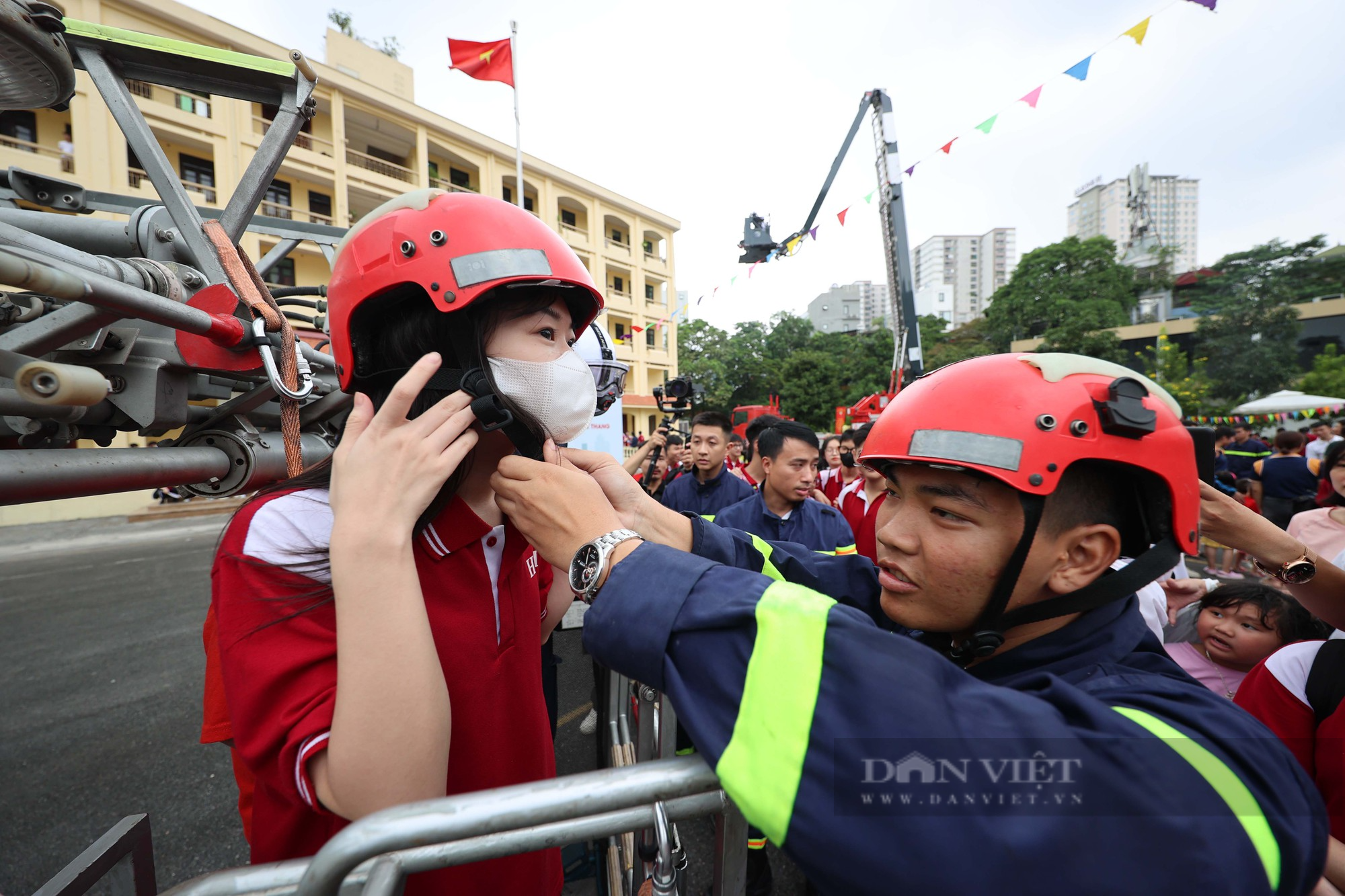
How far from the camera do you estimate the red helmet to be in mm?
1201

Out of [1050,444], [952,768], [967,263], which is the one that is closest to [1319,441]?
[1050,444]

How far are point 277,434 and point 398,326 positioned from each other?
59.7 inches

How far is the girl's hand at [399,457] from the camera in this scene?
3.18 feet

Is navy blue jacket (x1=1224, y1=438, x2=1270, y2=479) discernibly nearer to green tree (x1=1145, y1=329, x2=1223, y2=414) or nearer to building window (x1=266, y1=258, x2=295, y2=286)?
green tree (x1=1145, y1=329, x2=1223, y2=414)

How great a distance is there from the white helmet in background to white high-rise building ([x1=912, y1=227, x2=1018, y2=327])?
3886 inches

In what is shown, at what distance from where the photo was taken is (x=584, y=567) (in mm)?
1003

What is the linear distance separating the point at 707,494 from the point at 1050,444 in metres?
4.32

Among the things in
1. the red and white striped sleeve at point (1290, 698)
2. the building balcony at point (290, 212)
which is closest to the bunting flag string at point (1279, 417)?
the red and white striped sleeve at point (1290, 698)

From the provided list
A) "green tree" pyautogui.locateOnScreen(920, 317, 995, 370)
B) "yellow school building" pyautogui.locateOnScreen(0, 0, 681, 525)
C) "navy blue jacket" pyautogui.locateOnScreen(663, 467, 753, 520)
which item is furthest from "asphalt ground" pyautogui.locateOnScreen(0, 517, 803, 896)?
"green tree" pyautogui.locateOnScreen(920, 317, 995, 370)

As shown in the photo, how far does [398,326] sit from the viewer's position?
4.34 feet

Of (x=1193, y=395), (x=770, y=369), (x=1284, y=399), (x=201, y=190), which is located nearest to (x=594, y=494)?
(x=201, y=190)

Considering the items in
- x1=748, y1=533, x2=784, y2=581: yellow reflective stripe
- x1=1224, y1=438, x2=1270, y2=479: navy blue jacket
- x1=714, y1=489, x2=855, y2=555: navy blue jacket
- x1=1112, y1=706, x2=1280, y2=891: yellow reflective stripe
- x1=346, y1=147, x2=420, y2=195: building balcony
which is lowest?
x1=1224, y1=438, x2=1270, y2=479: navy blue jacket

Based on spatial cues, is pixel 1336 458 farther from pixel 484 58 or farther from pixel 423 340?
pixel 484 58

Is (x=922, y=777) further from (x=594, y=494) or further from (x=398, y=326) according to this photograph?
(x=398, y=326)
